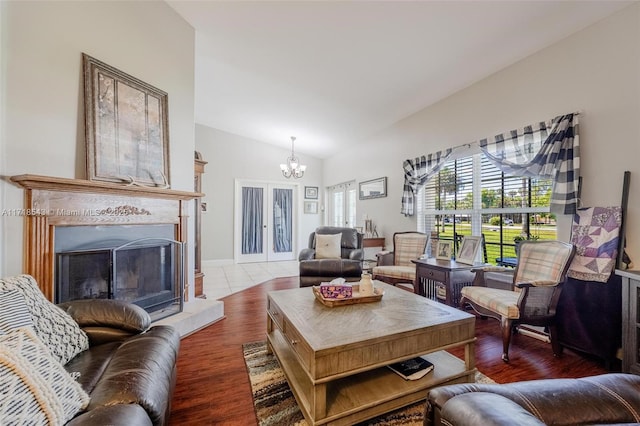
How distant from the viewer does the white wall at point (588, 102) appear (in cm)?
200

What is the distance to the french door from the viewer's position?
643 cm

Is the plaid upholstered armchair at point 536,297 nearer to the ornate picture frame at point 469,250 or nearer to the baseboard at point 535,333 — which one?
the baseboard at point 535,333

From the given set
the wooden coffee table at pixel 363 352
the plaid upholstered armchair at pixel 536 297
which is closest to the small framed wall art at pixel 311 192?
the plaid upholstered armchair at pixel 536 297

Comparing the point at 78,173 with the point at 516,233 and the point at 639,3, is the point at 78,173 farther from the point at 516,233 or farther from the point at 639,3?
the point at 639,3

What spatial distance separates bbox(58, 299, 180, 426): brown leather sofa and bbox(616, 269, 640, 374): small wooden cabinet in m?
2.64

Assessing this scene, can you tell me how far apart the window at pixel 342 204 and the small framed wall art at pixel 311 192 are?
0.36m

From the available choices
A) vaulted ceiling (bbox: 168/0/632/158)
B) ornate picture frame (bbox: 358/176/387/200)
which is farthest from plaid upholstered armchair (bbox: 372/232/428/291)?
vaulted ceiling (bbox: 168/0/632/158)

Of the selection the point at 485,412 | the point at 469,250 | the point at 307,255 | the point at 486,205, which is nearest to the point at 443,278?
the point at 469,250

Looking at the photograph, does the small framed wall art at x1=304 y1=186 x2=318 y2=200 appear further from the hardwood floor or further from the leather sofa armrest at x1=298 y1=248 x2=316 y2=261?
the hardwood floor

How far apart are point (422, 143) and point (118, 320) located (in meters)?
3.91

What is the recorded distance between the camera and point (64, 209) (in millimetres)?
1938

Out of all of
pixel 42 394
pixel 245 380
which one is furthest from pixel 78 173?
pixel 245 380

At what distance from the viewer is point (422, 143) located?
13.0 feet

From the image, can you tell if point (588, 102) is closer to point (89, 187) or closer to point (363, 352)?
point (363, 352)
